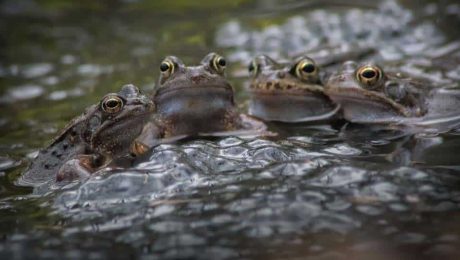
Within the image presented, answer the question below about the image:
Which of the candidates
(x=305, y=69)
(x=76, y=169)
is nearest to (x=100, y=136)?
(x=76, y=169)

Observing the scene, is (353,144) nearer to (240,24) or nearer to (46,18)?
(240,24)

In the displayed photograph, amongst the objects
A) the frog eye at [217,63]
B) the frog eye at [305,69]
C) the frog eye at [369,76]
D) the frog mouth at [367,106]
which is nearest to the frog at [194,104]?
the frog eye at [217,63]

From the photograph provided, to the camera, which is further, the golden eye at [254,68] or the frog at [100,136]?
the golden eye at [254,68]

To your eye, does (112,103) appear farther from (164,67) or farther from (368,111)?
(368,111)

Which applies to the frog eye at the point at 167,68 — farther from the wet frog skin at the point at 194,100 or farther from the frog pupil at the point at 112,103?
the frog pupil at the point at 112,103

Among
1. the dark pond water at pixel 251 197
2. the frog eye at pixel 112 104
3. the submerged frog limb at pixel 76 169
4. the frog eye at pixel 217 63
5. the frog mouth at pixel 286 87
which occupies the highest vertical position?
the frog eye at pixel 217 63

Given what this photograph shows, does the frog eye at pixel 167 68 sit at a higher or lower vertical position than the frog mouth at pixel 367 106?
higher
